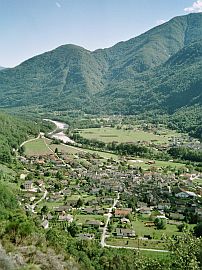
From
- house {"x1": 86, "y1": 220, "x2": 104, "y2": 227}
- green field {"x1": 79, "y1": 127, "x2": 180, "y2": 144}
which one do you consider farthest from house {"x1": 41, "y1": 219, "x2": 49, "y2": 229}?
green field {"x1": 79, "y1": 127, "x2": 180, "y2": 144}

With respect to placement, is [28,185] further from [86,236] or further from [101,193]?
[86,236]

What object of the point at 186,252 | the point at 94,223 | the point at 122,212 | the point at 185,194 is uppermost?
the point at 186,252

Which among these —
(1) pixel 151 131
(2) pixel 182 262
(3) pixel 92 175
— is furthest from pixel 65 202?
(1) pixel 151 131

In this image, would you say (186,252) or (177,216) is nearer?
(186,252)

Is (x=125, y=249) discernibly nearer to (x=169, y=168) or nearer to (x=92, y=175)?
(x=92, y=175)

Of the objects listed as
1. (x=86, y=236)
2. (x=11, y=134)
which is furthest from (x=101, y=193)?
(x=11, y=134)

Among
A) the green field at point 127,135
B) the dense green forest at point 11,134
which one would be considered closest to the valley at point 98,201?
the dense green forest at point 11,134
